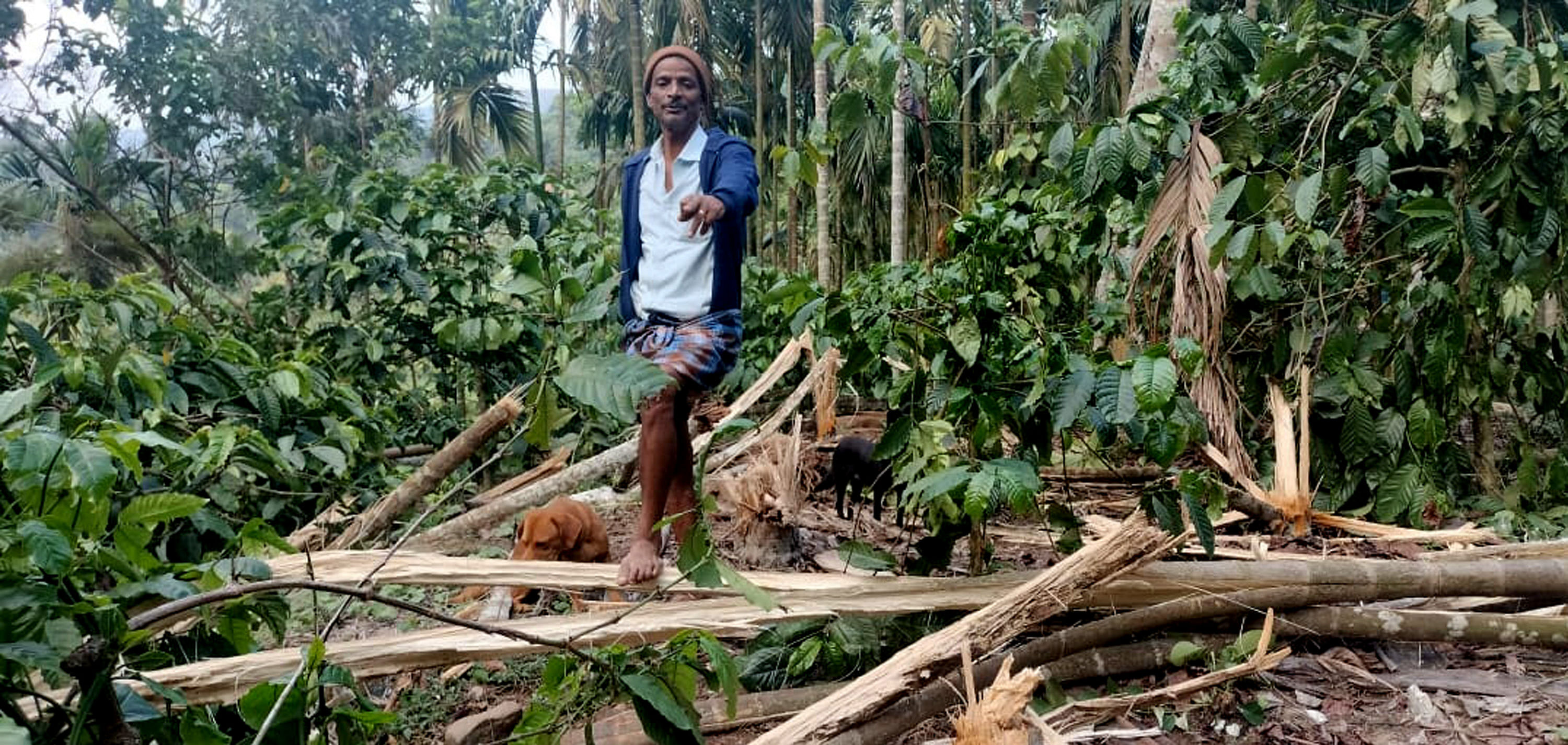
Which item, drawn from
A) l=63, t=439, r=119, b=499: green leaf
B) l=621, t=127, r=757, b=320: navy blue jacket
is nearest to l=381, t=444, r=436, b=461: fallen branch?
l=621, t=127, r=757, b=320: navy blue jacket

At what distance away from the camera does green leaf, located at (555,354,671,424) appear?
1755 millimetres

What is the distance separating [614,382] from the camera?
5.88 feet

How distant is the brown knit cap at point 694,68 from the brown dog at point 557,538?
1.65m

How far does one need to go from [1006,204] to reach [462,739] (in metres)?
2.44

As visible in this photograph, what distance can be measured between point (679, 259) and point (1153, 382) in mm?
1448

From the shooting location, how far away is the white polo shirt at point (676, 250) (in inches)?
124

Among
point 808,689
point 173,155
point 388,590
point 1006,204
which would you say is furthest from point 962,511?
point 173,155

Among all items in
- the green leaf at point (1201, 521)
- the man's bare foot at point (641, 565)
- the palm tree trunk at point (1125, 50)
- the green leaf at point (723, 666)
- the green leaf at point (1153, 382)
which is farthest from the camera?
the palm tree trunk at point (1125, 50)

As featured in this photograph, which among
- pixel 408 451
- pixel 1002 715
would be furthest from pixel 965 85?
pixel 1002 715

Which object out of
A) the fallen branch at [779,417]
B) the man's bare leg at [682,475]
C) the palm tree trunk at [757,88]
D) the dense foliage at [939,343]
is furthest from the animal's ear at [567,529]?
the palm tree trunk at [757,88]

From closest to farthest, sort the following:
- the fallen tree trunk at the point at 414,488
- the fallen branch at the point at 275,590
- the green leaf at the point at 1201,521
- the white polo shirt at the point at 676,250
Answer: the fallen branch at the point at 275,590 → the green leaf at the point at 1201,521 → the white polo shirt at the point at 676,250 → the fallen tree trunk at the point at 414,488

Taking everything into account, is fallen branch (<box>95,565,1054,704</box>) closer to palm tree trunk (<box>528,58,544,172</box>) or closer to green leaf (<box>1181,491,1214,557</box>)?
green leaf (<box>1181,491,1214,557</box>)

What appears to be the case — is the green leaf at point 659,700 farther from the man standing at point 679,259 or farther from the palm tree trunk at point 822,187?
the palm tree trunk at point 822,187

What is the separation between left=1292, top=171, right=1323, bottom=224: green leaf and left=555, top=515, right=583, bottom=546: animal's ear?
110 inches
